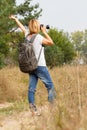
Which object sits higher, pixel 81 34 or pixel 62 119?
pixel 62 119

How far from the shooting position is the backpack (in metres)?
8.35

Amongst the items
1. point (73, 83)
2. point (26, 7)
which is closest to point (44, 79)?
point (73, 83)

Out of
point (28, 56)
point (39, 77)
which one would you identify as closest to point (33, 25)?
point (28, 56)

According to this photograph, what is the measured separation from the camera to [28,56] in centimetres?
840

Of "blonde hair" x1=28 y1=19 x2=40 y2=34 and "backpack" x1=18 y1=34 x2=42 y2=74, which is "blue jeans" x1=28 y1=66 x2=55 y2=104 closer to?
"backpack" x1=18 y1=34 x2=42 y2=74

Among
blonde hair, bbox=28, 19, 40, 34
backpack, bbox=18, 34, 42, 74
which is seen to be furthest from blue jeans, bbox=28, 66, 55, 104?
blonde hair, bbox=28, 19, 40, 34

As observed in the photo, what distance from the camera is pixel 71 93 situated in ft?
22.6

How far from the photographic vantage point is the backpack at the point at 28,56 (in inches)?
329

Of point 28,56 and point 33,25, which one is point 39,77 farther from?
point 33,25

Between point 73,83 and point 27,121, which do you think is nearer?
point 27,121

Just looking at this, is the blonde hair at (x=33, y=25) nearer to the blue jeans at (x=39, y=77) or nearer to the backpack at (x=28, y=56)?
the backpack at (x=28, y=56)

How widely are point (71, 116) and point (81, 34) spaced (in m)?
115

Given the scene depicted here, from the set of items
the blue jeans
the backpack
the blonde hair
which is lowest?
the blue jeans

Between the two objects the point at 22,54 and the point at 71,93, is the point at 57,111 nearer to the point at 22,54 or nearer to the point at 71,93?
the point at 71,93
